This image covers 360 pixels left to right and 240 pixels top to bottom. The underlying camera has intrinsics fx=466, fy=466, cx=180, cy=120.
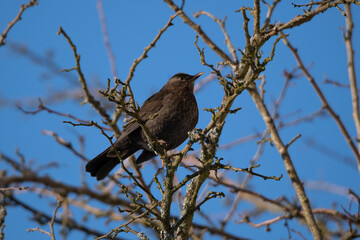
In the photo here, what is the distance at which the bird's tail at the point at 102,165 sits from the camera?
554 cm

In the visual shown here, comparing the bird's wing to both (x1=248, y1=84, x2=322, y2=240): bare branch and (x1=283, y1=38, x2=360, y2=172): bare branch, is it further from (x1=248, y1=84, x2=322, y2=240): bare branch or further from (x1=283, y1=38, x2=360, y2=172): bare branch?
(x1=283, y1=38, x2=360, y2=172): bare branch

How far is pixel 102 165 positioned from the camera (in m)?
5.61

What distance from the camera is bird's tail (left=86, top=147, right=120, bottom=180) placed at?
18.2ft

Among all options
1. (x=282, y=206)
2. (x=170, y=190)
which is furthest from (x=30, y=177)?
(x=282, y=206)

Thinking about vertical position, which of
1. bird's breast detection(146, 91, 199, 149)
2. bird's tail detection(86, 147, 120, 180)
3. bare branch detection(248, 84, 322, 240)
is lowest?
bare branch detection(248, 84, 322, 240)

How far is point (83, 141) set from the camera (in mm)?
5621

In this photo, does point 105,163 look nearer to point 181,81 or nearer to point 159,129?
point 159,129

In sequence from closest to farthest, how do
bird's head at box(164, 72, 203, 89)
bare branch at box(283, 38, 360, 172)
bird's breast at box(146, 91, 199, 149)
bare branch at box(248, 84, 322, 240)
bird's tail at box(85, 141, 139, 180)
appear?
1. bare branch at box(248, 84, 322, 240)
2. bare branch at box(283, 38, 360, 172)
3. bird's breast at box(146, 91, 199, 149)
4. bird's tail at box(85, 141, 139, 180)
5. bird's head at box(164, 72, 203, 89)

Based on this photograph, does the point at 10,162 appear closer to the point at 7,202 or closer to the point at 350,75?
the point at 7,202

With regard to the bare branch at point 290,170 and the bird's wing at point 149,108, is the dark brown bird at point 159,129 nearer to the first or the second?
the bird's wing at point 149,108

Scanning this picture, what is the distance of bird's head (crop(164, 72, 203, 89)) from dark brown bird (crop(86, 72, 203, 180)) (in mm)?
193

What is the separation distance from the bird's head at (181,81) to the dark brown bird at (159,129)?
0.19 meters

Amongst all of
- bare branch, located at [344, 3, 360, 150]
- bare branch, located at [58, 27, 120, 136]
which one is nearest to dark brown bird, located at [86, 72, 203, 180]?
bare branch, located at [58, 27, 120, 136]

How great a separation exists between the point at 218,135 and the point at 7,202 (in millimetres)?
1998
